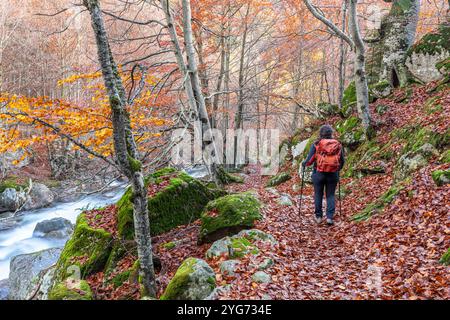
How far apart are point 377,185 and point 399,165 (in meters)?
0.75

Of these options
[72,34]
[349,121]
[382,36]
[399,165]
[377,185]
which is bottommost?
[377,185]

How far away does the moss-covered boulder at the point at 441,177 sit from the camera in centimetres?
611

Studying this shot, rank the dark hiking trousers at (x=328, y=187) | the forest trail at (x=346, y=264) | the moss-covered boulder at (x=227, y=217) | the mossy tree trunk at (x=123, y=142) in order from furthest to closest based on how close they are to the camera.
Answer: the dark hiking trousers at (x=328, y=187)
the moss-covered boulder at (x=227, y=217)
the forest trail at (x=346, y=264)
the mossy tree trunk at (x=123, y=142)

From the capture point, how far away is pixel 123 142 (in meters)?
4.18

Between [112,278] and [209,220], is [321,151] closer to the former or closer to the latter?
[209,220]

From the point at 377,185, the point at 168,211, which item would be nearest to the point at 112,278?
the point at 168,211

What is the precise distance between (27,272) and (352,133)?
1102 cm

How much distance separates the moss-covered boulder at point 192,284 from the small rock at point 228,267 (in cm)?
29

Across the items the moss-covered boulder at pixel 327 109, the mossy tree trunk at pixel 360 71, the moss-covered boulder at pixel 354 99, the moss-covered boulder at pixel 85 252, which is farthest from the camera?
the moss-covered boulder at pixel 327 109

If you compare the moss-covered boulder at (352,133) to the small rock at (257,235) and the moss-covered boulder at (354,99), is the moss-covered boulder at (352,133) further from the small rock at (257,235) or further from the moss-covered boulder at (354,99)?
the small rock at (257,235)

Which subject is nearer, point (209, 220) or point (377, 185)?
point (209, 220)

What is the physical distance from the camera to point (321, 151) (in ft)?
23.6

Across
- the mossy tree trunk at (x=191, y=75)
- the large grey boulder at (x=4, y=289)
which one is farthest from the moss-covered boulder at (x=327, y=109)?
the large grey boulder at (x=4, y=289)
